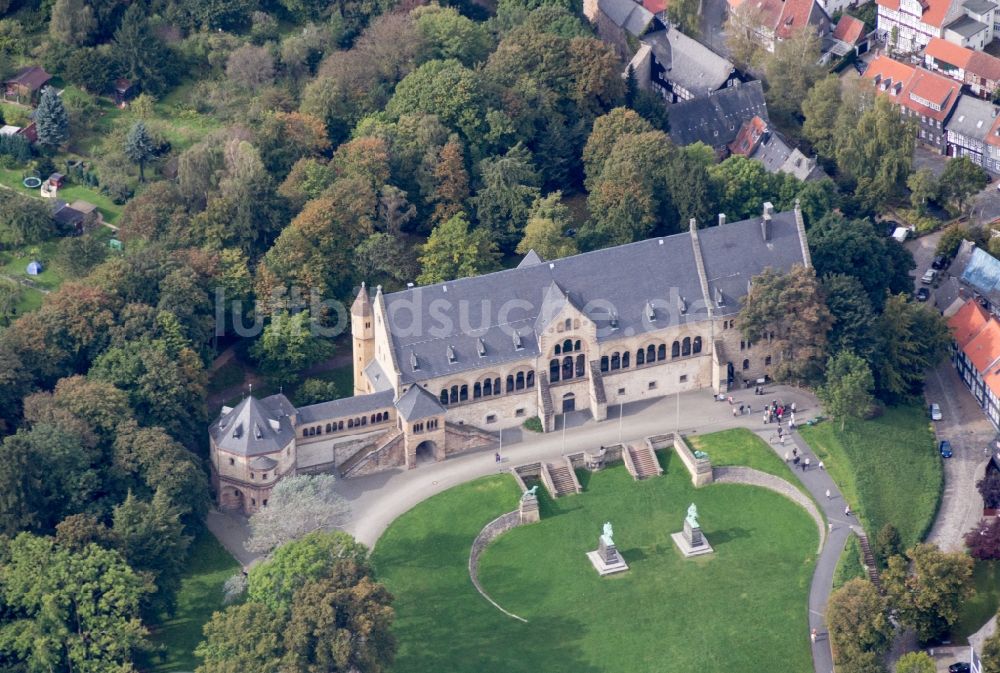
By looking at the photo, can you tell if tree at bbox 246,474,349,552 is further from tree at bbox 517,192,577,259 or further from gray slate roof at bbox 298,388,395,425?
tree at bbox 517,192,577,259

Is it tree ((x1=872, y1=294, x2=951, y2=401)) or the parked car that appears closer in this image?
the parked car

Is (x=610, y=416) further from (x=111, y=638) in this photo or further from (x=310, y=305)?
(x=111, y=638)

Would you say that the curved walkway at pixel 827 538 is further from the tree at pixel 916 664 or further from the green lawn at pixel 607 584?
the tree at pixel 916 664

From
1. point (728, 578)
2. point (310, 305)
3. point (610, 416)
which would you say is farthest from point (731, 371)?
point (310, 305)

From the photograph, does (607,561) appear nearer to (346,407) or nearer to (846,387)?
(346,407)

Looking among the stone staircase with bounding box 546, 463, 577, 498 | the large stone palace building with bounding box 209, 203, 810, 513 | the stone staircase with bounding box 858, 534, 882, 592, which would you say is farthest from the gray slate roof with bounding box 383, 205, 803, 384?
the stone staircase with bounding box 858, 534, 882, 592

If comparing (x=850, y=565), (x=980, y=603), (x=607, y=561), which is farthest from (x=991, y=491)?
(x=607, y=561)
